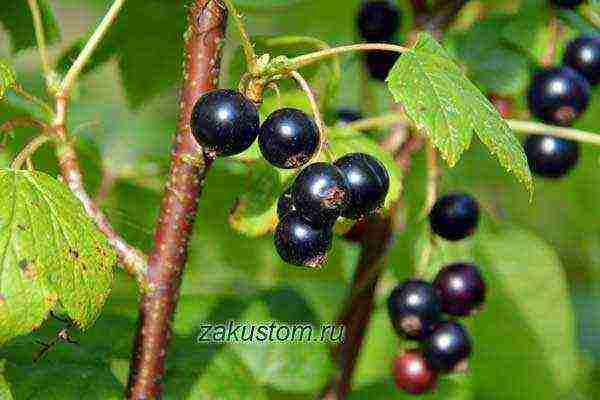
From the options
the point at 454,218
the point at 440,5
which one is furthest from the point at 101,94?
the point at 454,218

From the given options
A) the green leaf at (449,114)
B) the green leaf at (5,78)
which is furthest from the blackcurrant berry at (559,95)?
the green leaf at (5,78)

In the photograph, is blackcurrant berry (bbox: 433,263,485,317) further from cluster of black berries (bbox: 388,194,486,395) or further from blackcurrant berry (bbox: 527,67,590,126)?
blackcurrant berry (bbox: 527,67,590,126)

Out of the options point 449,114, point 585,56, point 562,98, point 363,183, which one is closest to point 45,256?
point 363,183

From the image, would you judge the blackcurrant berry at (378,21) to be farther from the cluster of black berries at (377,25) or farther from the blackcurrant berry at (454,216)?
the blackcurrant berry at (454,216)

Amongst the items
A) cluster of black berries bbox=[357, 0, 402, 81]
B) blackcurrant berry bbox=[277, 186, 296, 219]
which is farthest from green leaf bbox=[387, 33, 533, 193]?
cluster of black berries bbox=[357, 0, 402, 81]

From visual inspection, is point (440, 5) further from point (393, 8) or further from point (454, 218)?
point (454, 218)

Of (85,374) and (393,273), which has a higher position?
(85,374)

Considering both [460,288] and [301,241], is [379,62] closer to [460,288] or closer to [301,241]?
[460,288]
